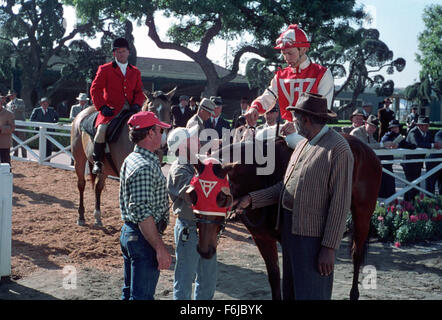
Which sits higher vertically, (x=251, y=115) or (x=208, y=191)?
(x=251, y=115)

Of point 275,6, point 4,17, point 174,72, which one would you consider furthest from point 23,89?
point 275,6

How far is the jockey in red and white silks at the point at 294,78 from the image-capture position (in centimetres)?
434

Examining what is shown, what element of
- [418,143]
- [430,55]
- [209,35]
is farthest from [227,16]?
[430,55]

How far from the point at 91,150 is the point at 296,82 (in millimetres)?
4390

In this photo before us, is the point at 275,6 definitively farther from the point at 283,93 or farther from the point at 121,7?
the point at 283,93

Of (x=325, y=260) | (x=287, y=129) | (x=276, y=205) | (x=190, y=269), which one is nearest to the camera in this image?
(x=325, y=260)

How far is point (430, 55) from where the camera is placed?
3525 cm

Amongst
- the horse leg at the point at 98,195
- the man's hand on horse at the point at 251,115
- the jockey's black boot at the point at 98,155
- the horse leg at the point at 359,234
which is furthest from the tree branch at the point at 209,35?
the man's hand on horse at the point at 251,115

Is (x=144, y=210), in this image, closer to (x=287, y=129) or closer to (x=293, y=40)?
(x=287, y=129)

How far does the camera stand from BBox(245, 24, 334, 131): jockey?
171 inches

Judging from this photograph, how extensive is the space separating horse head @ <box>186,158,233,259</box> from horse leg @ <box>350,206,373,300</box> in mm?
2320

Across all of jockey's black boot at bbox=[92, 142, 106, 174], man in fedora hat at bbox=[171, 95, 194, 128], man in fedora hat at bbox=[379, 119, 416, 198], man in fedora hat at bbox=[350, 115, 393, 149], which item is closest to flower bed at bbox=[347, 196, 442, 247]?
man in fedora hat at bbox=[379, 119, 416, 198]

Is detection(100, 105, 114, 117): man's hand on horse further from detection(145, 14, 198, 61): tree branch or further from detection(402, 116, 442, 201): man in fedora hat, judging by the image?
detection(145, 14, 198, 61): tree branch
